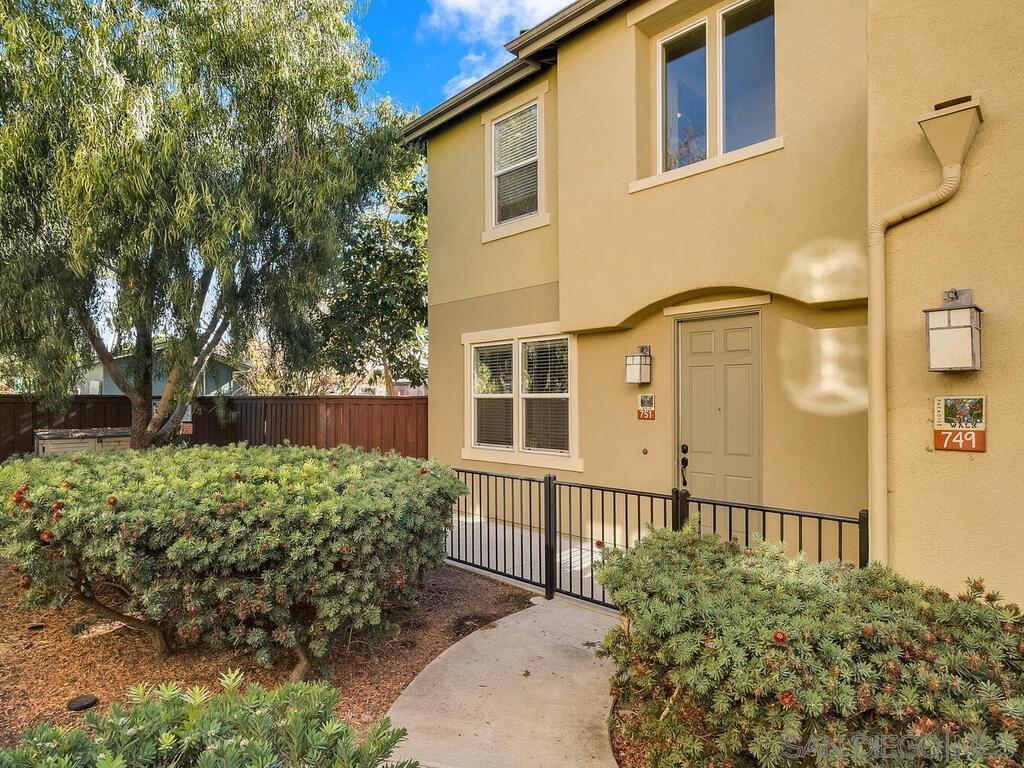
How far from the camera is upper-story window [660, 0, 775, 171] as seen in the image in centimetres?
562

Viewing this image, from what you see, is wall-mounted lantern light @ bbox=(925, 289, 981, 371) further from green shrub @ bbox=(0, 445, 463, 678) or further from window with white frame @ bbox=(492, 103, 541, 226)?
window with white frame @ bbox=(492, 103, 541, 226)

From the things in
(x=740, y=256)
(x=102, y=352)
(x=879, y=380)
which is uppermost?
(x=740, y=256)

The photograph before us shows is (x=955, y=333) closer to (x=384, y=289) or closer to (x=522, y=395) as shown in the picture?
(x=522, y=395)

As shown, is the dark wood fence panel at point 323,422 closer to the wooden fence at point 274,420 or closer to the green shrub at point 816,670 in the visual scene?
the wooden fence at point 274,420

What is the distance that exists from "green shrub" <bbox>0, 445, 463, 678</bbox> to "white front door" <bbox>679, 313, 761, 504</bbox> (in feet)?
10.9

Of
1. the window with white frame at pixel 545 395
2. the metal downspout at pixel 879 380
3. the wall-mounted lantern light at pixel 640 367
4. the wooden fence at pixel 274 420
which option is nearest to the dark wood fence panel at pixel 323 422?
the wooden fence at pixel 274 420

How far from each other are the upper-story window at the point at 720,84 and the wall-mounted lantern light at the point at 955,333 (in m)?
2.77

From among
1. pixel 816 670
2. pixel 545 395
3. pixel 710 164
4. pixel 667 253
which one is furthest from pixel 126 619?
pixel 710 164

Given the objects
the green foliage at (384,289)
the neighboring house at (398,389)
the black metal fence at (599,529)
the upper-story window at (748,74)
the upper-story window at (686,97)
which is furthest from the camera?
the neighboring house at (398,389)

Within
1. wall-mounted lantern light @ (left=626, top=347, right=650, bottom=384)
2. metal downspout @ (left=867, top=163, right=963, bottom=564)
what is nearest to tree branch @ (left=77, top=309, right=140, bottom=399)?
wall-mounted lantern light @ (left=626, top=347, right=650, bottom=384)

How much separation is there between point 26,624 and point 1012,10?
758cm

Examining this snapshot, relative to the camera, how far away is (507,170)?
809 cm

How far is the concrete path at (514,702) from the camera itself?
9.37 feet

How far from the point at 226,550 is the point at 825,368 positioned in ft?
15.7
